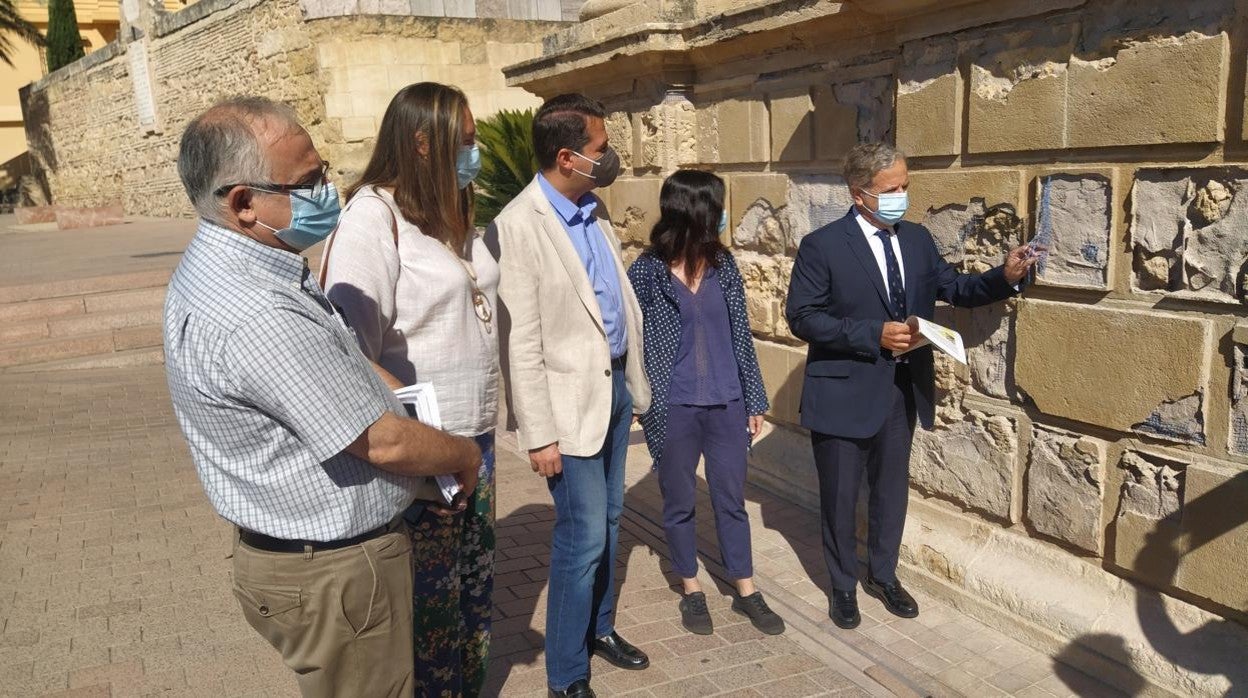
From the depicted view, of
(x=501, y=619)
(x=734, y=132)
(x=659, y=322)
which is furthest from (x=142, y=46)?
(x=659, y=322)

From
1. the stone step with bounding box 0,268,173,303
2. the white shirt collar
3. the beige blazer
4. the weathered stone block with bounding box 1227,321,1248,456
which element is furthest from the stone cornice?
the stone step with bounding box 0,268,173,303

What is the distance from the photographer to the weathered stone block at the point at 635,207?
5.97m

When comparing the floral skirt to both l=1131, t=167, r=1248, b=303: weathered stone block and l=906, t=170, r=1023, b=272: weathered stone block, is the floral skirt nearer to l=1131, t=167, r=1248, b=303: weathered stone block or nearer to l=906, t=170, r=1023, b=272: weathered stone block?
l=906, t=170, r=1023, b=272: weathered stone block

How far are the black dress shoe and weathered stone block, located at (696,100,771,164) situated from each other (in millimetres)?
2345

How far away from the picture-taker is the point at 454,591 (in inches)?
113

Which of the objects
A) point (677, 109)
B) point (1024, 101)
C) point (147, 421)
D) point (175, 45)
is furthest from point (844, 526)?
point (175, 45)

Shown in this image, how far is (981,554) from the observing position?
3.81 metres

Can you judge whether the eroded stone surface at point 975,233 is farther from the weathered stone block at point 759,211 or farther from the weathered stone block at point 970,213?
the weathered stone block at point 759,211

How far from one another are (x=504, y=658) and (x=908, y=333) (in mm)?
1926

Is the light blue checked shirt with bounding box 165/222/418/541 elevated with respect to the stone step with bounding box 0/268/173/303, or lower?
elevated

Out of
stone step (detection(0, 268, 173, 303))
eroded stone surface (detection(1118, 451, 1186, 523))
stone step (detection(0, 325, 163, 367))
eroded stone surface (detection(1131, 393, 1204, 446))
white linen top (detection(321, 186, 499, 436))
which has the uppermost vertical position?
white linen top (detection(321, 186, 499, 436))

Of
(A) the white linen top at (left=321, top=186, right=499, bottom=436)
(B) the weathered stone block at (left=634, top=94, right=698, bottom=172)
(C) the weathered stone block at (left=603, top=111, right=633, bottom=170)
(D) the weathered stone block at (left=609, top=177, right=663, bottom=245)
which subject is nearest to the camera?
(A) the white linen top at (left=321, top=186, right=499, bottom=436)

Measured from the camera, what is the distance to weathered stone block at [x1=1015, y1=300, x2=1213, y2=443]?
3031 millimetres

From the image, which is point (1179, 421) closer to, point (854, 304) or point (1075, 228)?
point (1075, 228)
